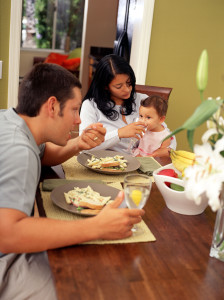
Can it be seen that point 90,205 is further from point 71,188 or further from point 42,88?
point 42,88

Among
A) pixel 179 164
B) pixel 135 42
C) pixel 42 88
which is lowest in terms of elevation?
pixel 179 164

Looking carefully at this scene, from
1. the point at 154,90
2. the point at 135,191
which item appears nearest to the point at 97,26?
the point at 154,90

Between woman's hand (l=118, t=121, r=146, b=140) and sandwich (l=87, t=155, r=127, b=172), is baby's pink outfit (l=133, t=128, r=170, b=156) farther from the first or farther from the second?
sandwich (l=87, t=155, r=127, b=172)

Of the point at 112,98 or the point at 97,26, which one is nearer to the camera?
the point at 112,98

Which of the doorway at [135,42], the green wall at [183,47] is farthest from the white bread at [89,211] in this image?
the green wall at [183,47]

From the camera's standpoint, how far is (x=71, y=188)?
1.47 meters

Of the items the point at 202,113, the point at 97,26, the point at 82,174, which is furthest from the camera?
the point at 97,26

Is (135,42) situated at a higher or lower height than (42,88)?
higher

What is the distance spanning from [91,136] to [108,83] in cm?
77

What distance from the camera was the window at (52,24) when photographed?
841 centimetres

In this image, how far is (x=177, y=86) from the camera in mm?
3492

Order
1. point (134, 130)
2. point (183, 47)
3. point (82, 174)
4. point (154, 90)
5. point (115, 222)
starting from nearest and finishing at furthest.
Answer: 1. point (115, 222)
2. point (82, 174)
3. point (134, 130)
4. point (154, 90)
5. point (183, 47)

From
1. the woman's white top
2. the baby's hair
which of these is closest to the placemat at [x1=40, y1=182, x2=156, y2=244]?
the woman's white top

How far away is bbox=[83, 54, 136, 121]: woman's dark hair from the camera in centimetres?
243
